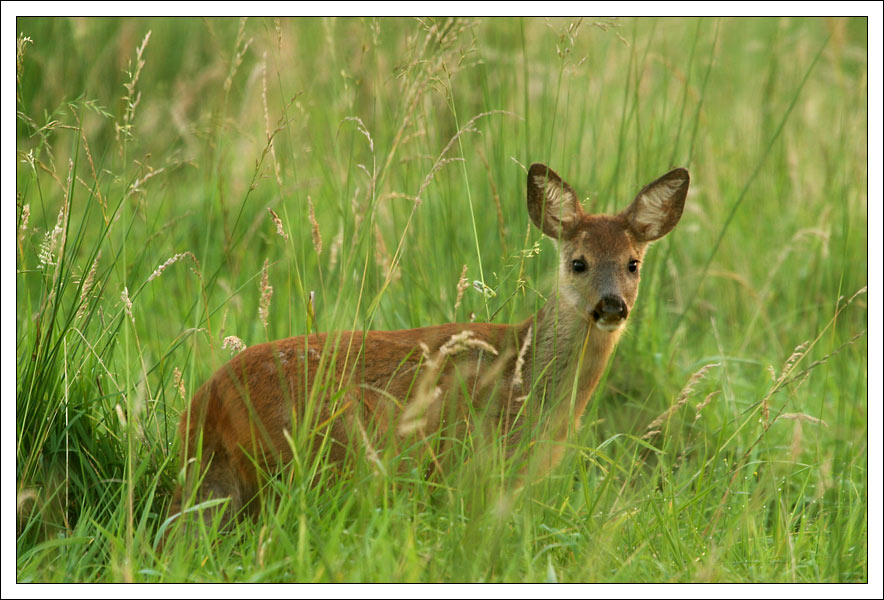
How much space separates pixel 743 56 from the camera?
9094 millimetres

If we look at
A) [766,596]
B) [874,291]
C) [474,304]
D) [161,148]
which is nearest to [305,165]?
[161,148]

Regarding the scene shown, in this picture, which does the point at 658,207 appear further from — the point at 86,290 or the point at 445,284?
the point at 86,290

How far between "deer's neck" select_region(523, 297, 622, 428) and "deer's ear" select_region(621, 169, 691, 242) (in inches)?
19.4

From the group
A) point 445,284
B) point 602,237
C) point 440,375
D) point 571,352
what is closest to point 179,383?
point 440,375

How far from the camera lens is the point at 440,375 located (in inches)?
166

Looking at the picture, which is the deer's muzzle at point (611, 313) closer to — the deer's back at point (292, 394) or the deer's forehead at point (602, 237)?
the deer's forehead at point (602, 237)

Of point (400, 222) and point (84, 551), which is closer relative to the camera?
point (84, 551)

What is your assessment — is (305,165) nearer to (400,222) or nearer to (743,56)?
(400,222)

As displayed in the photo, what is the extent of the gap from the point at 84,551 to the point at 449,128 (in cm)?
412

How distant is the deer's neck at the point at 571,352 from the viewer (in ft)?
14.8

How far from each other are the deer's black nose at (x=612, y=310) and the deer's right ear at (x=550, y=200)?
355 mm

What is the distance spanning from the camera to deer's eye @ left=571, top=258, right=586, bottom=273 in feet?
15.0

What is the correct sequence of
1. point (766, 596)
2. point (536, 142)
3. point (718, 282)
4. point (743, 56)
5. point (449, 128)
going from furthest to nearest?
point (743, 56)
point (449, 128)
point (718, 282)
point (536, 142)
point (766, 596)

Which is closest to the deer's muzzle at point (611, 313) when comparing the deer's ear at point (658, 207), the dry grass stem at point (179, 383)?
the deer's ear at point (658, 207)
